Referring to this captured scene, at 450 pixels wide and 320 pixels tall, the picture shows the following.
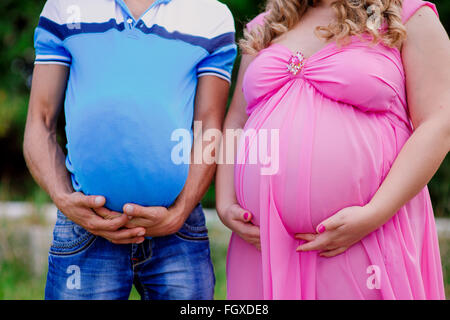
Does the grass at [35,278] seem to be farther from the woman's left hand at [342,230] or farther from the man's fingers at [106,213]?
the woman's left hand at [342,230]

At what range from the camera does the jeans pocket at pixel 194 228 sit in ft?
6.94

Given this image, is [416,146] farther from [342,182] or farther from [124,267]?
[124,267]

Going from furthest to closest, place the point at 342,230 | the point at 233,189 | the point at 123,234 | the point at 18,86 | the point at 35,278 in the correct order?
the point at 18,86, the point at 35,278, the point at 233,189, the point at 123,234, the point at 342,230

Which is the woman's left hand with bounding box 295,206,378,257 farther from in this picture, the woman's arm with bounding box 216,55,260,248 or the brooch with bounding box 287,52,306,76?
the brooch with bounding box 287,52,306,76

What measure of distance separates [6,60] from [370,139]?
15.4 ft

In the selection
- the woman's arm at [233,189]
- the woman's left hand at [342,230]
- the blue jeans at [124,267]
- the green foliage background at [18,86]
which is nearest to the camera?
the woman's left hand at [342,230]

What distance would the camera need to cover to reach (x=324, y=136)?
1.79m

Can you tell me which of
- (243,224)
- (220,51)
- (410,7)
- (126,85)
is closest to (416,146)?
(410,7)

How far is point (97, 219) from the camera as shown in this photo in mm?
1933

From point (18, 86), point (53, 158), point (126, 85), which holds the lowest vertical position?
point (18, 86)

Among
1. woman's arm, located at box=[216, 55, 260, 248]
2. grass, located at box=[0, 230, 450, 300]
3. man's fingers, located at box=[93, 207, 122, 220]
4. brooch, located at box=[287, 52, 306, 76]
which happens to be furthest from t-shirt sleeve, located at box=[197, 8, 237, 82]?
grass, located at box=[0, 230, 450, 300]

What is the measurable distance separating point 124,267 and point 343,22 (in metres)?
1.27

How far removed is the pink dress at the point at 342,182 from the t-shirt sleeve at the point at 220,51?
329 millimetres

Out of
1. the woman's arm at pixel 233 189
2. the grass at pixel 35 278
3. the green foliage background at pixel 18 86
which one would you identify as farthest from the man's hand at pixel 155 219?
the green foliage background at pixel 18 86
